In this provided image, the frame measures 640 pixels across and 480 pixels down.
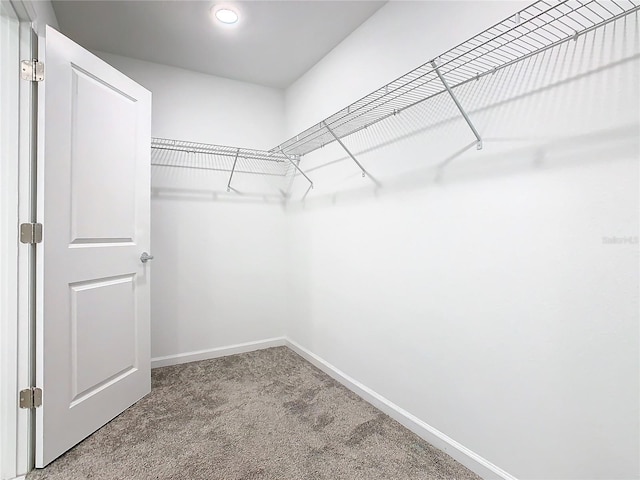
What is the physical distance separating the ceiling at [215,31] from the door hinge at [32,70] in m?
0.70

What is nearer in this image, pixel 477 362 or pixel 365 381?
pixel 477 362

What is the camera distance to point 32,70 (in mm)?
1587

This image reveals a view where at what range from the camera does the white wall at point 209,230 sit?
274 cm

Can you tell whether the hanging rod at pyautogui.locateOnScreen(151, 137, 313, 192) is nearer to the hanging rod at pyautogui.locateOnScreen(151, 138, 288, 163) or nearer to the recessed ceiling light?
the hanging rod at pyautogui.locateOnScreen(151, 138, 288, 163)

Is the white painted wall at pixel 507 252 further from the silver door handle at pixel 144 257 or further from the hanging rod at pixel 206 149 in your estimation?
the silver door handle at pixel 144 257

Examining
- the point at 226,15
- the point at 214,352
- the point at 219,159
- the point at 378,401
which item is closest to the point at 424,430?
the point at 378,401

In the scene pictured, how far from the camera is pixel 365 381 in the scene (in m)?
2.19

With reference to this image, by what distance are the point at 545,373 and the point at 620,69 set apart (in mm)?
1072

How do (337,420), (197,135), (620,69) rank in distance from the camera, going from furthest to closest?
(197,135) < (337,420) < (620,69)

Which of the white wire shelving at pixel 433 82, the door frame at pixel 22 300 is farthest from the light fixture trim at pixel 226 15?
the door frame at pixel 22 300

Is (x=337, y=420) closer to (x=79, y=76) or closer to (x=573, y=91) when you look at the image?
(x=573, y=91)

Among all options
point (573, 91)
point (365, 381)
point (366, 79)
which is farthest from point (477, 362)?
point (366, 79)

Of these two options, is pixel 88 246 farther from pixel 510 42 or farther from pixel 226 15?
pixel 510 42

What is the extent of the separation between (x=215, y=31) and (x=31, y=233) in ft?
5.52
